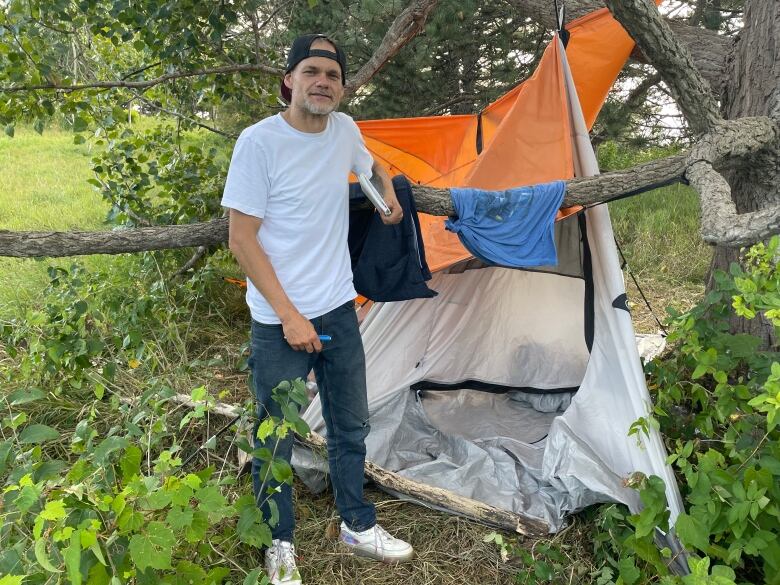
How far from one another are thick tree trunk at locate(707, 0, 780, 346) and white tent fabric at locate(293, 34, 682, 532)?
511mm

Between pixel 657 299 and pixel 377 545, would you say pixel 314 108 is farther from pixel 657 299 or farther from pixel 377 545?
pixel 657 299

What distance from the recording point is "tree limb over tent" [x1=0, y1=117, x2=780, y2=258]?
5.93 feet

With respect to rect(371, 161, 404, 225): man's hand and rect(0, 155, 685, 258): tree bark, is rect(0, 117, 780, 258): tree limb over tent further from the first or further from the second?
rect(371, 161, 404, 225): man's hand

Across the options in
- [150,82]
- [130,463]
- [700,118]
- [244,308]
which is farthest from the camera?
[244,308]

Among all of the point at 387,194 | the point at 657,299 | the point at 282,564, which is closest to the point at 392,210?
the point at 387,194

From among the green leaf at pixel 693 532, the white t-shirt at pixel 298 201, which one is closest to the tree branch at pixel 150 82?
the white t-shirt at pixel 298 201

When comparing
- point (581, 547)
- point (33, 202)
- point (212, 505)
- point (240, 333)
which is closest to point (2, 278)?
point (240, 333)

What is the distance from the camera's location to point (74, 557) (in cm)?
122

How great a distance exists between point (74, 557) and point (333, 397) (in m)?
0.93

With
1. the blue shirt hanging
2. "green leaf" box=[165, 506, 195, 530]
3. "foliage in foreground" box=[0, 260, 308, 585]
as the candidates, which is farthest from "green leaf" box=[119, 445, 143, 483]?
the blue shirt hanging

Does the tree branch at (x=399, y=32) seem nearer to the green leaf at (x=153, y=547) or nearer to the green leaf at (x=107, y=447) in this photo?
the green leaf at (x=107, y=447)

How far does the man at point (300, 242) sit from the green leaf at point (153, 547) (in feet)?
1.13

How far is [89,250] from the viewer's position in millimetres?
1869

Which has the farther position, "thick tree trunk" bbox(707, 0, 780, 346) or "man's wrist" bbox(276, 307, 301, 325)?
"thick tree trunk" bbox(707, 0, 780, 346)
